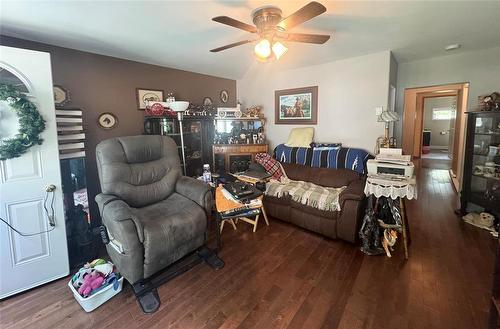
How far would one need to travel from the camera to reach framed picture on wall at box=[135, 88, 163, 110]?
3.30m

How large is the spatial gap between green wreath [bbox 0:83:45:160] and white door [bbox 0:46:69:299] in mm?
81

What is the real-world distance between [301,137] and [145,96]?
2.42m

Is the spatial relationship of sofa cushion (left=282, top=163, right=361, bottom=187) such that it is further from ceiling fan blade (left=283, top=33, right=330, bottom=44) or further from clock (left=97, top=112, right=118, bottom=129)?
clock (left=97, top=112, right=118, bottom=129)

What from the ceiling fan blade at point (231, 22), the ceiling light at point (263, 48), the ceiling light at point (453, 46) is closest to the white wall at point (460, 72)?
the ceiling light at point (453, 46)

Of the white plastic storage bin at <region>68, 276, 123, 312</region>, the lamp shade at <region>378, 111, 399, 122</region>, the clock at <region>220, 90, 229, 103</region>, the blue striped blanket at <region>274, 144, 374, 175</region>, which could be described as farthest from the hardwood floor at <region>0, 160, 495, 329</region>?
the clock at <region>220, 90, 229, 103</region>

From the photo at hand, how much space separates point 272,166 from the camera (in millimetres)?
3451

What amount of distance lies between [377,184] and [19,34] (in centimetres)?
374

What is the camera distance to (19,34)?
2246 millimetres

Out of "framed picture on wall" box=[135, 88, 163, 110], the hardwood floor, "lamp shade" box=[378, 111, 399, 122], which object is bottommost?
the hardwood floor

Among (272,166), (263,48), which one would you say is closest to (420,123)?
(272,166)

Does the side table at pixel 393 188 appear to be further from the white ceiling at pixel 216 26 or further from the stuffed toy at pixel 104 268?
the stuffed toy at pixel 104 268

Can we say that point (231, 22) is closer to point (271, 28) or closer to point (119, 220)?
point (271, 28)

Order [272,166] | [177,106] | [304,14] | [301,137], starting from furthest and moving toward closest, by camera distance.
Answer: [301,137], [272,166], [177,106], [304,14]

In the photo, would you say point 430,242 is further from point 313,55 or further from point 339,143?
point 313,55
